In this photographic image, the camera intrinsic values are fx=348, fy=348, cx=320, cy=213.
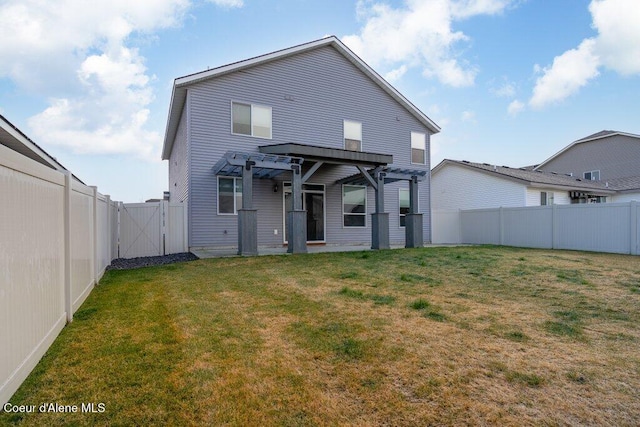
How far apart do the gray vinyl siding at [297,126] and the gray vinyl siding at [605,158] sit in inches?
708

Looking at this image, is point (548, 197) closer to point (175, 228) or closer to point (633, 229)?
point (633, 229)

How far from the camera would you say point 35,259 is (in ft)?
9.27

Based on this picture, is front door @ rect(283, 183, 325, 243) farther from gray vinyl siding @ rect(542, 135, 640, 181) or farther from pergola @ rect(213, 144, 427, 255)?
gray vinyl siding @ rect(542, 135, 640, 181)

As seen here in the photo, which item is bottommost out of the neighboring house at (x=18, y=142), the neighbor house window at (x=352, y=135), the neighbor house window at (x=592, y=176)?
the neighboring house at (x=18, y=142)

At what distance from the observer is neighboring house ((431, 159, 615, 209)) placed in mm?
18453

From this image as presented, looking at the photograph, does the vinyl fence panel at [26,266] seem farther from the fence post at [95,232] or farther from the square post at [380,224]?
the square post at [380,224]

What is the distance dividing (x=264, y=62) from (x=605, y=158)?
2629 centimetres

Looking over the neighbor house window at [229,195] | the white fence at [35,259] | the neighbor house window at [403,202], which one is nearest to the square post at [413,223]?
the neighbor house window at [403,202]

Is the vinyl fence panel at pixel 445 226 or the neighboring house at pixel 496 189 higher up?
the neighboring house at pixel 496 189

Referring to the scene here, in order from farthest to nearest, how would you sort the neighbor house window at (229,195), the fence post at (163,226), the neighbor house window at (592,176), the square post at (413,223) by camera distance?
the neighbor house window at (592,176), the square post at (413,223), the neighbor house window at (229,195), the fence post at (163,226)

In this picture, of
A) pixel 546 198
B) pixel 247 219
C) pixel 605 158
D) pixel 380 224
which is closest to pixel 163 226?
pixel 247 219

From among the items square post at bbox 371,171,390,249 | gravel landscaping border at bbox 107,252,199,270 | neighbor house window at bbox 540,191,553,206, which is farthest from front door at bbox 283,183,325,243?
neighbor house window at bbox 540,191,553,206

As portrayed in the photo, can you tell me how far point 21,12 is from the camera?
823 centimetres

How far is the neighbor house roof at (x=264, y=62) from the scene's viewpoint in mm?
11508
